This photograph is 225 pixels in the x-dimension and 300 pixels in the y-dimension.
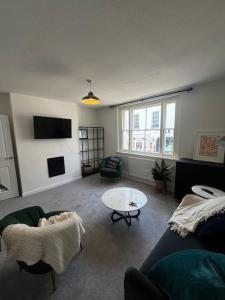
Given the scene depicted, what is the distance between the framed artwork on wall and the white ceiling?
1.09 meters

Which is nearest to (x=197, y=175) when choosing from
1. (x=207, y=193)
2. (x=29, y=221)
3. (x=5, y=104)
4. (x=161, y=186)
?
(x=207, y=193)

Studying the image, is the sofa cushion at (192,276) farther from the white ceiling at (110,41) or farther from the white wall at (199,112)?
the white wall at (199,112)

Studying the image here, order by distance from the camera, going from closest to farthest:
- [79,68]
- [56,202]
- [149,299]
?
[149,299] → [79,68] → [56,202]

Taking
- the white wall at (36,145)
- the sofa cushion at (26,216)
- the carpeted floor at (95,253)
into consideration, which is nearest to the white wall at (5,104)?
the white wall at (36,145)

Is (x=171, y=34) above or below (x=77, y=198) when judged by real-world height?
above

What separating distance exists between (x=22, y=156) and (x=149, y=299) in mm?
3490

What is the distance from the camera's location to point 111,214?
2477mm

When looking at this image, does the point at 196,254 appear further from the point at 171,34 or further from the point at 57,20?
the point at 57,20

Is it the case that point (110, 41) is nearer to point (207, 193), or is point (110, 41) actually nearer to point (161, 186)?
point (207, 193)

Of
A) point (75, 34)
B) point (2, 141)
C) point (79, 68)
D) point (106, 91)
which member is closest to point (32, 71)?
point (79, 68)

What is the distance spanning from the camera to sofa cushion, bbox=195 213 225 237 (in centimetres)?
123

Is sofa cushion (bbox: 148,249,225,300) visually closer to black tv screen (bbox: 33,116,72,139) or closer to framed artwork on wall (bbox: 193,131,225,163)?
framed artwork on wall (bbox: 193,131,225,163)

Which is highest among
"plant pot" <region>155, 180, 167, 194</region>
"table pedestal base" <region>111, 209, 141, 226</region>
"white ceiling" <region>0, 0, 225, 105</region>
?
"white ceiling" <region>0, 0, 225, 105</region>

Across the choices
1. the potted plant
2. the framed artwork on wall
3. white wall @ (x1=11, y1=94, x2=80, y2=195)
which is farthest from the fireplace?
the framed artwork on wall
